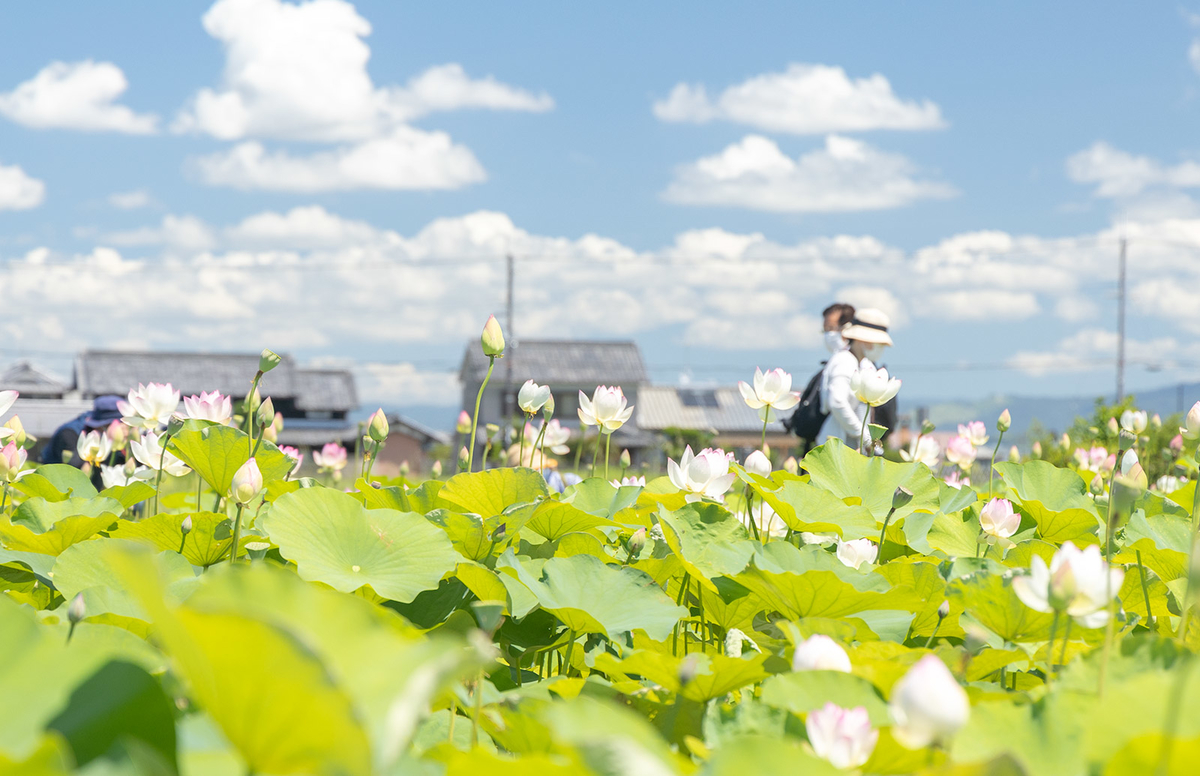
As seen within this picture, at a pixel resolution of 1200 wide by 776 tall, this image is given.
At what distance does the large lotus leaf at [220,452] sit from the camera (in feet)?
5.05

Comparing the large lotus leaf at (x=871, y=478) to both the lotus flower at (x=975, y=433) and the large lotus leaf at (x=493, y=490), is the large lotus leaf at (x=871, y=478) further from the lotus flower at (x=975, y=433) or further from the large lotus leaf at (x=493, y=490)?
the lotus flower at (x=975, y=433)

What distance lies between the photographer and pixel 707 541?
142cm

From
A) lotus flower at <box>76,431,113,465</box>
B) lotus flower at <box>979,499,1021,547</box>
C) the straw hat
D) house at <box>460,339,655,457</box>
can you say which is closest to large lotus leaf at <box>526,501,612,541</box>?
lotus flower at <box>979,499,1021,547</box>

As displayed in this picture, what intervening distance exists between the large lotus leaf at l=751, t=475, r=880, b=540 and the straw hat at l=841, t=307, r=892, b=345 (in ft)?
8.60

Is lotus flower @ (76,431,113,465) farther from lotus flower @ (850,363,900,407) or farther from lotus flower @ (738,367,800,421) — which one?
lotus flower @ (850,363,900,407)

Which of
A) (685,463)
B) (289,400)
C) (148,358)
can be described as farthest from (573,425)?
(685,463)

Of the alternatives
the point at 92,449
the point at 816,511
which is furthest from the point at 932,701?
the point at 92,449

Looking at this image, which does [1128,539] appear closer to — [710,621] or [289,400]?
[710,621]

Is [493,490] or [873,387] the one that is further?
[873,387]

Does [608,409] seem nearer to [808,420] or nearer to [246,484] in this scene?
[246,484]

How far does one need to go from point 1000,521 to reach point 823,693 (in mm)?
803

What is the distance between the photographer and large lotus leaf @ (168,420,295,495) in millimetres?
1539

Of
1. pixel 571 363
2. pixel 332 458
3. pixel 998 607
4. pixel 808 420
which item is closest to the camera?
pixel 998 607

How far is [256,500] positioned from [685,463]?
28.6 inches
